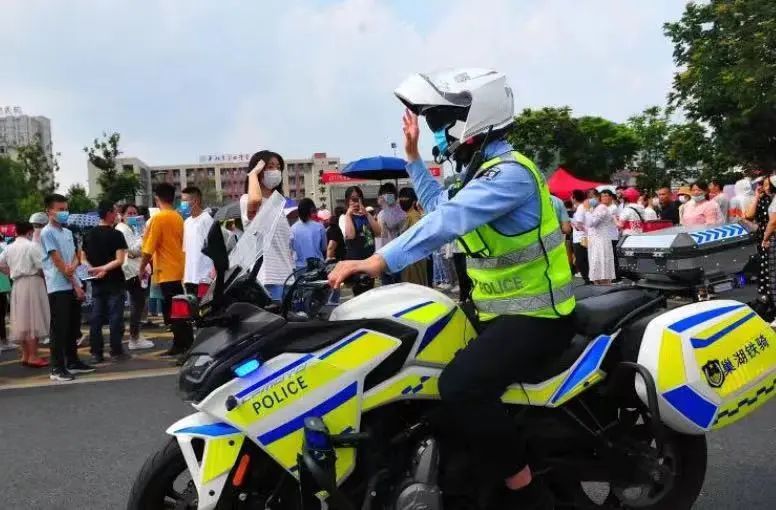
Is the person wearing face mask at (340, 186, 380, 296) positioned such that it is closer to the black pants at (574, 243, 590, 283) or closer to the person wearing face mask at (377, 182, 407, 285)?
the person wearing face mask at (377, 182, 407, 285)

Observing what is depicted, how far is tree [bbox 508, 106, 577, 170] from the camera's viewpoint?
58.5 metres

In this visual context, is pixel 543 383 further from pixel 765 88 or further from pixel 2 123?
pixel 2 123

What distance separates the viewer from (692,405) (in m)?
2.77

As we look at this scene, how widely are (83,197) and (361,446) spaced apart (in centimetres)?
6706

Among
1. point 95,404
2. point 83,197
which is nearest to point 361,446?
point 95,404

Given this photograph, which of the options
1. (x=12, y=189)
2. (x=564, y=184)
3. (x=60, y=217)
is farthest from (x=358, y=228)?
(x=12, y=189)

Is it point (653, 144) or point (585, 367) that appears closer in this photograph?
point (585, 367)

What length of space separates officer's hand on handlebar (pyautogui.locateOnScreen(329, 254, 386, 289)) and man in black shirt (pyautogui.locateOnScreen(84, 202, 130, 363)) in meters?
5.86

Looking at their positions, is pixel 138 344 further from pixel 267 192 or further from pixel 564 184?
pixel 564 184

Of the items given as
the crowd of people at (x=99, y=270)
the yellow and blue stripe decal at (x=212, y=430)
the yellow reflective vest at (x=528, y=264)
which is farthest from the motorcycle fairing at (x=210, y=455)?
the crowd of people at (x=99, y=270)

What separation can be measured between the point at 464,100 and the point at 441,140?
0.69 feet

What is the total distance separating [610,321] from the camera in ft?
9.59

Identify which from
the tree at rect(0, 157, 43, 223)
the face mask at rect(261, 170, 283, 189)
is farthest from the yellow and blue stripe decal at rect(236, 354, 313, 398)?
the tree at rect(0, 157, 43, 223)

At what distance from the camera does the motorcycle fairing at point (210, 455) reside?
2.43m
